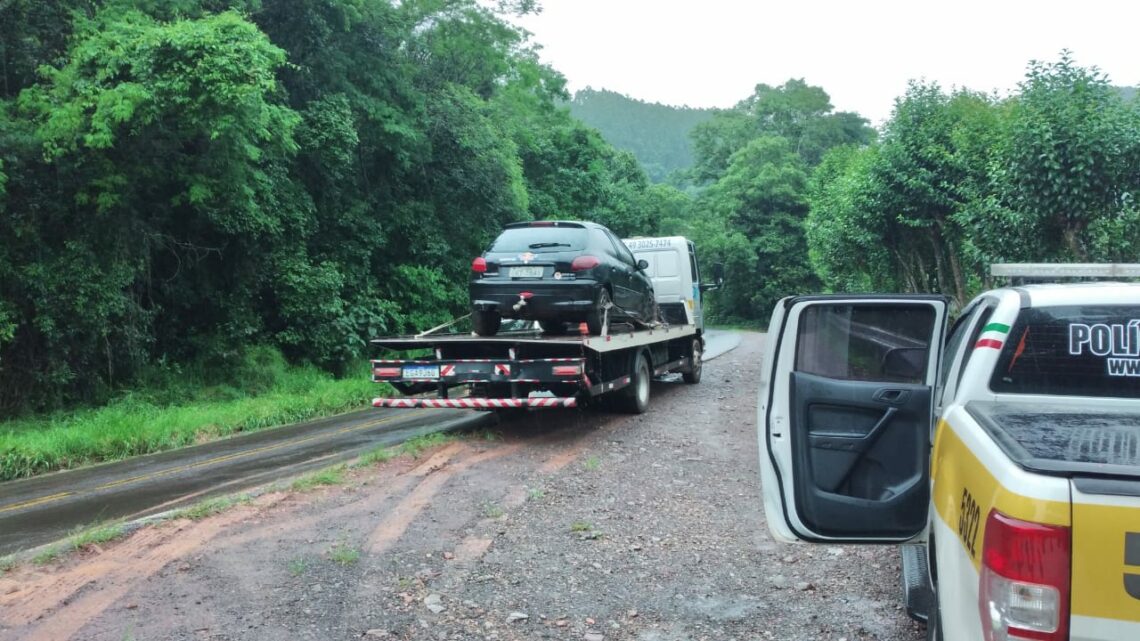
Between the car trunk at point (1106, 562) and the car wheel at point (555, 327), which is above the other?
the car trunk at point (1106, 562)

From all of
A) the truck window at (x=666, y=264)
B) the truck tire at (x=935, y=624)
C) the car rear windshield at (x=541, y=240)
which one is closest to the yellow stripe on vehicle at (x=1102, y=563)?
the truck tire at (x=935, y=624)

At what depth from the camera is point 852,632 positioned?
456 centimetres

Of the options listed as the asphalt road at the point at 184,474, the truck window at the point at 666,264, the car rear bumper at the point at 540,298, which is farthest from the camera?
the truck window at the point at 666,264

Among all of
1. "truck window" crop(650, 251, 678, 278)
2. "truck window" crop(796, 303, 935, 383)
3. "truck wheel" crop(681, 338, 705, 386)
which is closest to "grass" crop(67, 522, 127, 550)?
"truck window" crop(796, 303, 935, 383)

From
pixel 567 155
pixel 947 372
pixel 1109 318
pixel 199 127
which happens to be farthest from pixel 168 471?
pixel 567 155

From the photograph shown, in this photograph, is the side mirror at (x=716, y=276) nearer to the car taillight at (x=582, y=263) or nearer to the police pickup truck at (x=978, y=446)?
the car taillight at (x=582, y=263)

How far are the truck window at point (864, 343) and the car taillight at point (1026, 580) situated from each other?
88.8 inches

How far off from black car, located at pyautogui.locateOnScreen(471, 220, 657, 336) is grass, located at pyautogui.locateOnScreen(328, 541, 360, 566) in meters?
4.61

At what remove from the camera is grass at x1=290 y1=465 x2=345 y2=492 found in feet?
24.8

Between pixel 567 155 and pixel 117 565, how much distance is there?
2862cm

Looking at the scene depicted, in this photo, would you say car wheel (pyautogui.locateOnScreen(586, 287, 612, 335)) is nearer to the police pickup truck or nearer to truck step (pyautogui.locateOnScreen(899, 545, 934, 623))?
the police pickup truck

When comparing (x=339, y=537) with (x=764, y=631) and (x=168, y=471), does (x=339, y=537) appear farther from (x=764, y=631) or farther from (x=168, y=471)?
(x=168, y=471)

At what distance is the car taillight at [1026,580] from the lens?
7.11ft

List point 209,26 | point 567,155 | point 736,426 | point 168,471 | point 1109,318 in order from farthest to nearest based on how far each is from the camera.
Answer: point 567,155 → point 209,26 → point 736,426 → point 168,471 → point 1109,318
